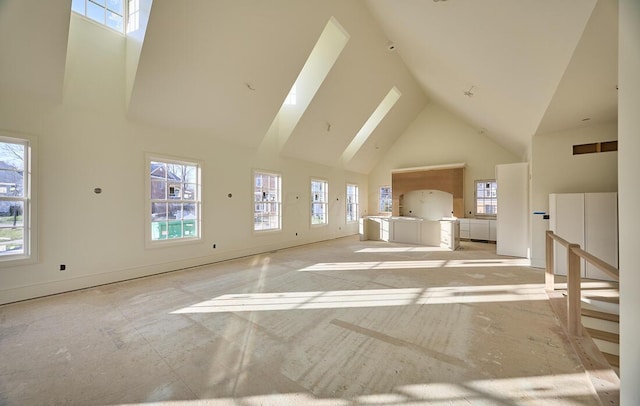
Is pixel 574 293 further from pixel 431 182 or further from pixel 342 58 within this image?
pixel 431 182

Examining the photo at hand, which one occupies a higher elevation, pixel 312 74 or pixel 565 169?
pixel 312 74

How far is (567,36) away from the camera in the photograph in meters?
2.38

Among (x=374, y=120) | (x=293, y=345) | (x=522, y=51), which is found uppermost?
(x=374, y=120)

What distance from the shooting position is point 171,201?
5.09 m

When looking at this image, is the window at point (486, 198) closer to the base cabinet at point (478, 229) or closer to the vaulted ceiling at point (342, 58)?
the base cabinet at point (478, 229)

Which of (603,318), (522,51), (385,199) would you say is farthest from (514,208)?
(385,199)

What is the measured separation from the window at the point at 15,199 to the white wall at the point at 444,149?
9928mm

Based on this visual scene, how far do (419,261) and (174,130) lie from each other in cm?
580

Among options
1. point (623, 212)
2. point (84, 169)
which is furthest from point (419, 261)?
point (84, 169)

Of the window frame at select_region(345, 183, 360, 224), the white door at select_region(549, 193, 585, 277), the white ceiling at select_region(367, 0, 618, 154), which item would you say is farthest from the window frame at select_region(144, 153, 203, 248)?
the white door at select_region(549, 193, 585, 277)

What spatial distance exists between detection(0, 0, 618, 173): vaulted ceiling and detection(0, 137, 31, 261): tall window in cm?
82

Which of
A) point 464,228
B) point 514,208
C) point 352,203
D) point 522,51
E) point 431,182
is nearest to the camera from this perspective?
point 522,51

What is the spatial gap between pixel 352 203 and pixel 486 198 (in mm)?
4686

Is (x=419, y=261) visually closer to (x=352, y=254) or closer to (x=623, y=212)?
(x=352, y=254)
